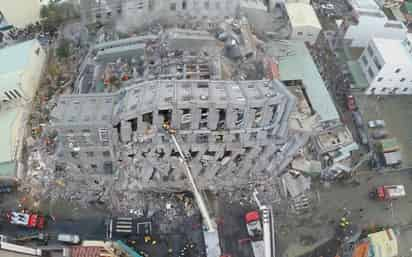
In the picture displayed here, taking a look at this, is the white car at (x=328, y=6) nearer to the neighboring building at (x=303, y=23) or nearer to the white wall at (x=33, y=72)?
the neighboring building at (x=303, y=23)

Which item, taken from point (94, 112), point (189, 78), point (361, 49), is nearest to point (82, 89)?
point (94, 112)

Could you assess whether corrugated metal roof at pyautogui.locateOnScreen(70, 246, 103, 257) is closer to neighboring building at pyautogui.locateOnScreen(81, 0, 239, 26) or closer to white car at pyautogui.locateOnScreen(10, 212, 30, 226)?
white car at pyautogui.locateOnScreen(10, 212, 30, 226)

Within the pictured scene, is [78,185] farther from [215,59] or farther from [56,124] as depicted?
[215,59]

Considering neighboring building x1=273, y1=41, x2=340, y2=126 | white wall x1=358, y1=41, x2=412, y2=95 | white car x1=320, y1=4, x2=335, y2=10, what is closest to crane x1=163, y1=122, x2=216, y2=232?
neighboring building x1=273, y1=41, x2=340, y2=126

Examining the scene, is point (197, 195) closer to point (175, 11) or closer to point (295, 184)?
point (295, 184)

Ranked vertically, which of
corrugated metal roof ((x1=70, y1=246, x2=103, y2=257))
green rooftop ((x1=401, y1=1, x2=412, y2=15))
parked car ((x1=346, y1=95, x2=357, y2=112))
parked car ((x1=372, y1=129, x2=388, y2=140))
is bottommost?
corrugated metal roof ((x1=70, y1=246, x2=103, y2=257))

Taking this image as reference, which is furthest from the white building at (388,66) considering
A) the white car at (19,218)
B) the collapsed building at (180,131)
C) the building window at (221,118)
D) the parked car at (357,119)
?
the white car at (19,218)
